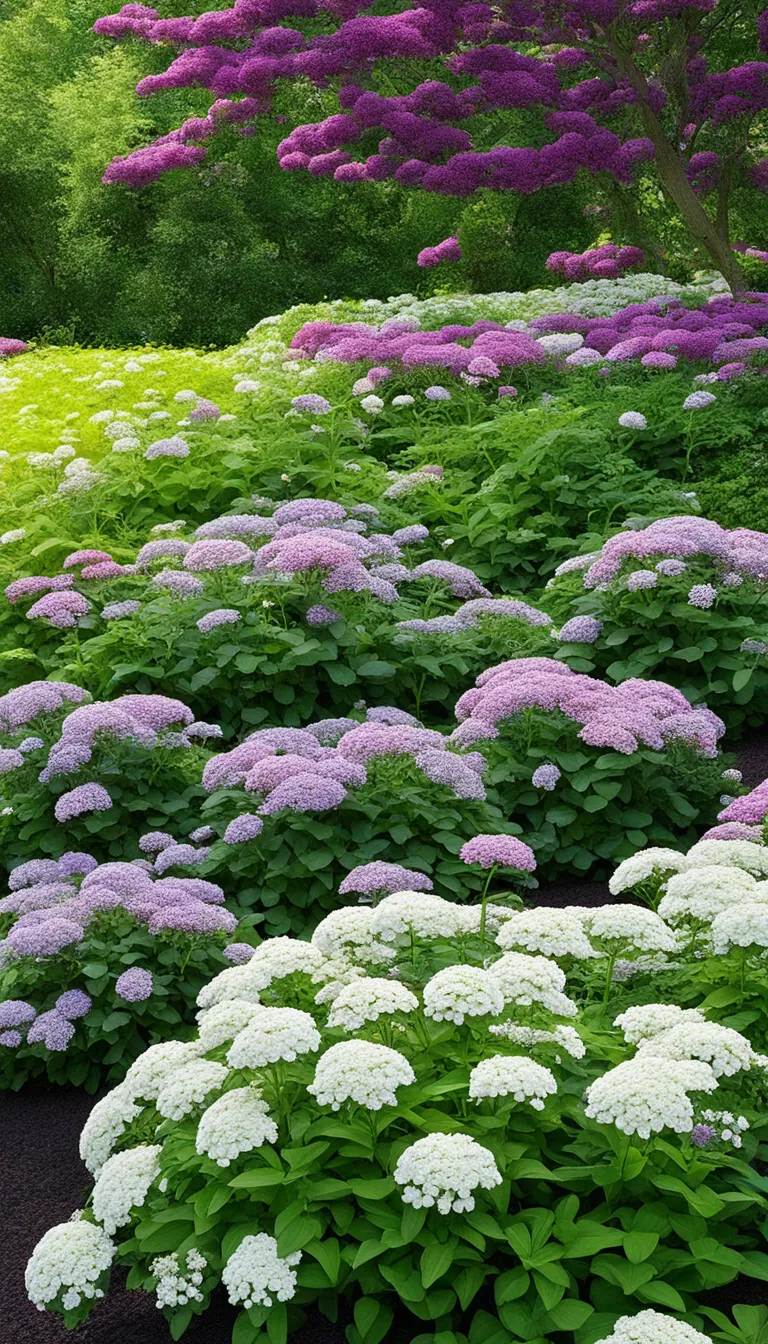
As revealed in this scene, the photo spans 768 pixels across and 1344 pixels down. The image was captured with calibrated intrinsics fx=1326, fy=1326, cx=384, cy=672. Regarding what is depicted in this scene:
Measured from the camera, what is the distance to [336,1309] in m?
2.85

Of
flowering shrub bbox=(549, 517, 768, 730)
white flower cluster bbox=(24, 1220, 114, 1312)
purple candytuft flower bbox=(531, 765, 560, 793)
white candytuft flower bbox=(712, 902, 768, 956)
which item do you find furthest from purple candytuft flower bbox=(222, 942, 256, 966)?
flowering shrub bbox=(549, 517, 768, 730)

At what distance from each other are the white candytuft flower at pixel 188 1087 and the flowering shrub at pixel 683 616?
3744 millimetres

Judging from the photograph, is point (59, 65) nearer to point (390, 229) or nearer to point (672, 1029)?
point (390, 229)

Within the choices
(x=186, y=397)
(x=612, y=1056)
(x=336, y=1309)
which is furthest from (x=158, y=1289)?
(x=186, y=397)

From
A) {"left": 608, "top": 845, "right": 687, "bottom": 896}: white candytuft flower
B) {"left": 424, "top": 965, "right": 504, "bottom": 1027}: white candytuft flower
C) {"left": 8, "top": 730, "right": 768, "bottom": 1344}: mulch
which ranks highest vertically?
{"left": 424, "top": 965, "right": 504, "bottom": 1027}: white candytuft flower

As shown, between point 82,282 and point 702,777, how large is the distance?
16.3 metres

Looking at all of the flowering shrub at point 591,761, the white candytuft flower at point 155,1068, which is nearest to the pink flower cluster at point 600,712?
the flowering shrub at point 591,761

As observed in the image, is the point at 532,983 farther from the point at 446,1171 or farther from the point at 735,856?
the point at 735,856

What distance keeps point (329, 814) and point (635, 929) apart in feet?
6.13

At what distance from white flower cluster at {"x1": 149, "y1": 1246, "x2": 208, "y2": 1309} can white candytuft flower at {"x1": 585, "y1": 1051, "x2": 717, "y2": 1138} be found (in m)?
0.90

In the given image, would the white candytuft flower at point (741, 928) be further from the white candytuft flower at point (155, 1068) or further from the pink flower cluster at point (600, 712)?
the pink flower cluster at point (600, 712)

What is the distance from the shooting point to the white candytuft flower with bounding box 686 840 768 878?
12.4 feet

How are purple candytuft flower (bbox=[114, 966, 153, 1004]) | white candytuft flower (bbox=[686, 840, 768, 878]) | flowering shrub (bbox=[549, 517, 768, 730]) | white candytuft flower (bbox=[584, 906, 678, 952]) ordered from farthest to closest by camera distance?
flowering shrub (bbox=[549, 517, 768, 730]), purple candytuft flower (bbox=[114, 966, 153, 1004]), white candytuft flower (bbox=[686, 840, 768, 878]), white candytuft flower (bbox=[584, 906, 678, 952])

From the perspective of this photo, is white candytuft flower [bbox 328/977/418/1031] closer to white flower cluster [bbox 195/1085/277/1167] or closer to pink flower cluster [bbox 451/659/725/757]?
white flower cluster [bbox 195/1085/277/1167]
